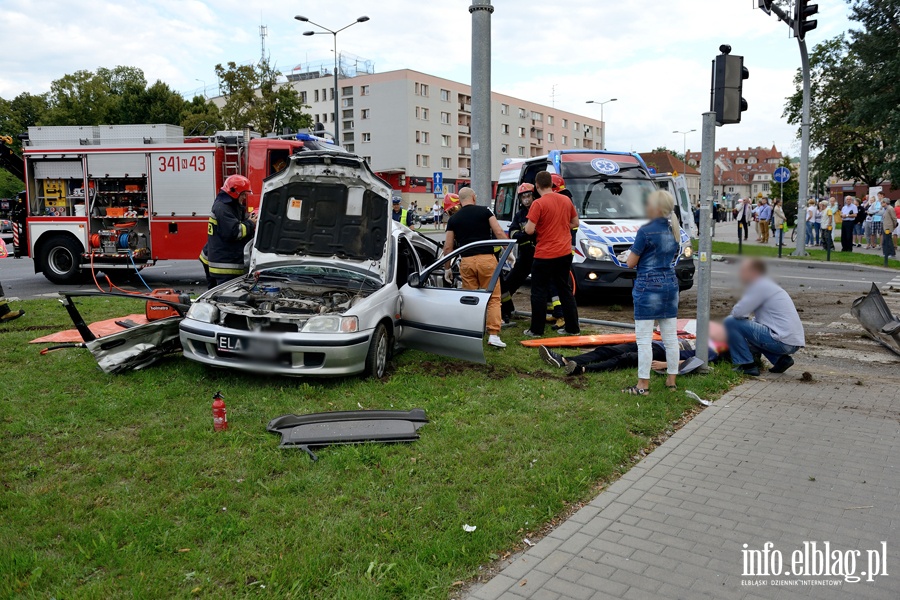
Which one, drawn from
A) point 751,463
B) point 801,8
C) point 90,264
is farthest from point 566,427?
point 90,264

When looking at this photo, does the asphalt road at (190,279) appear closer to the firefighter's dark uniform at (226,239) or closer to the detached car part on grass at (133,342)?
the firefighter's dark uniform at (226,239)

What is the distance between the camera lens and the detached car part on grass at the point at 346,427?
483 cm

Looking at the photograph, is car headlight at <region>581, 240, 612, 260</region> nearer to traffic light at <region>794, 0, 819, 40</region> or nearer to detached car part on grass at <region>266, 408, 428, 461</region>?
detached car part on grass at <region>266, 408, 428, 461</region>

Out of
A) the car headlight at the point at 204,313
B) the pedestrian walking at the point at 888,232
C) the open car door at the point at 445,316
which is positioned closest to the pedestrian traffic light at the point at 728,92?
the open car door at the point at 445,316

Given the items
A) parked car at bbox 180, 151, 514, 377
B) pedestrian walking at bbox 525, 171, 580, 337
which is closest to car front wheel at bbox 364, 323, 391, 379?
parked car at bbox 180, 151, 514, 377

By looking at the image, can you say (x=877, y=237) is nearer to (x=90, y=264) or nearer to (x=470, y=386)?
(x=470, y=386)

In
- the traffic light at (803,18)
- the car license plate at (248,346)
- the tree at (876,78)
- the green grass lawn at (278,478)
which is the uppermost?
the tree at (876,78)

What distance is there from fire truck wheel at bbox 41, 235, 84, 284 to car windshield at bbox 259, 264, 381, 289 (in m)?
9.10

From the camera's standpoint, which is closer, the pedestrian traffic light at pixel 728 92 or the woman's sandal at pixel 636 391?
the pedestrian traffic light at pixel 728 92

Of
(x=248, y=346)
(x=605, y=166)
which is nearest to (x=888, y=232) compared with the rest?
(x=605, y=166)

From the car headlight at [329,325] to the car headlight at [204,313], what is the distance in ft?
3.11

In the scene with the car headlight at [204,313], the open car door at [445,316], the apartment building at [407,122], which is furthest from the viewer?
the apartment building at [407,122]

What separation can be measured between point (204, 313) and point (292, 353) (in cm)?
105

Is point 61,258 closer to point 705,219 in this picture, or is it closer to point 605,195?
point 605,195
